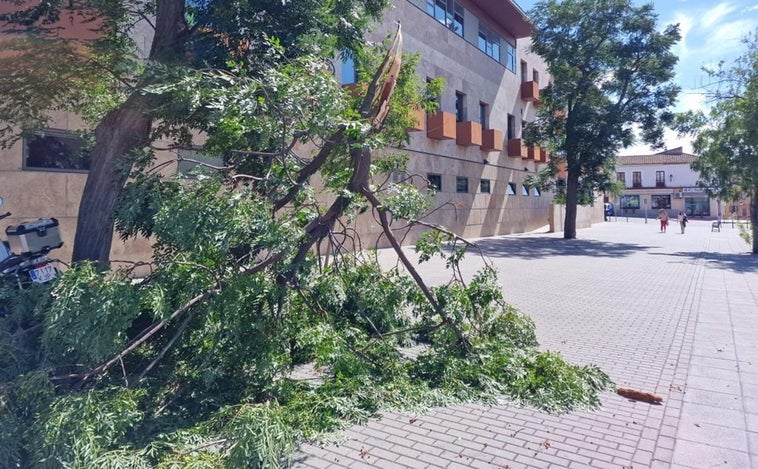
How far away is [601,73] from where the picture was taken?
24.1m

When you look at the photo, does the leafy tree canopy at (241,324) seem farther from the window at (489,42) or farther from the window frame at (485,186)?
the window at (489,42)

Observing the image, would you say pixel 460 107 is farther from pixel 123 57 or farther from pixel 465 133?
pixel 123 57

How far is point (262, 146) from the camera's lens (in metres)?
4.50

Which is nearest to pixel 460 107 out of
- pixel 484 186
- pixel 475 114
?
pixel 475 114

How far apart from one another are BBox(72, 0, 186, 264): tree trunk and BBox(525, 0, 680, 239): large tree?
72.6 ft

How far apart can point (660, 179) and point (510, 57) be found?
50.1 m

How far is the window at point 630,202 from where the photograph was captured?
230ft

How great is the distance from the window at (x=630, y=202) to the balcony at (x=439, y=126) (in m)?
58.3

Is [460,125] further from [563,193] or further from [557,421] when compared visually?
[557,421]

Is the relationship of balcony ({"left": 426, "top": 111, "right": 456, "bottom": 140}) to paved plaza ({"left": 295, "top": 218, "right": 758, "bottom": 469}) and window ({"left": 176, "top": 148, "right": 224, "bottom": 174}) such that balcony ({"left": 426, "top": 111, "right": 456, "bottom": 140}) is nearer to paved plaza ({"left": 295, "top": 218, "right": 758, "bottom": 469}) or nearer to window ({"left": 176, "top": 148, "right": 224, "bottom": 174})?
paved plaza ({"left": 295, "top": 218, "right": 758, "bottom": 469})

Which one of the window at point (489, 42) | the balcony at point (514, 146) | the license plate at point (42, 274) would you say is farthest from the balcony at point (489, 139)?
the license plate at point (42, 274)

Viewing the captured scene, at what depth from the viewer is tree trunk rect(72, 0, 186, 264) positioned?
4855 millimetres

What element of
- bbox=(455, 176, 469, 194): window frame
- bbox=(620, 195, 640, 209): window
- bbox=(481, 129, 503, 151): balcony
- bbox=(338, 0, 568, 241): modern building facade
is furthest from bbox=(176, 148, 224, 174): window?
bbox=(620, 195, 640, 209): window

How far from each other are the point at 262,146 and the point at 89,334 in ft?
6.75
